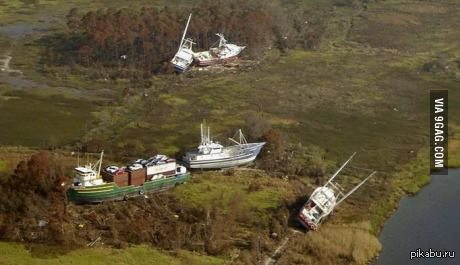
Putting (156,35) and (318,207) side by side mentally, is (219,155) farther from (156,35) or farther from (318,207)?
(156,35)

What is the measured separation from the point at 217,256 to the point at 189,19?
45456mm

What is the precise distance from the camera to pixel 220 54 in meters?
73.9

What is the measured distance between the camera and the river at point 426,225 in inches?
1437

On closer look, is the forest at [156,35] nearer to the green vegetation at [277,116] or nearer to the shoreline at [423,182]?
the green vegetation at [277,116]

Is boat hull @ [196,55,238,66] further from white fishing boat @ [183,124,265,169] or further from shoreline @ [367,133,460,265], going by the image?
shoreline @ [367,133,460,265]

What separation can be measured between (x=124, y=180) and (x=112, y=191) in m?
1.14

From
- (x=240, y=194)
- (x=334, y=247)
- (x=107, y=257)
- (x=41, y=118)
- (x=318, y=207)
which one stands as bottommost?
(x=107, y=257)

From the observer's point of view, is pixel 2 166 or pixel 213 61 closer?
pixel 2 166

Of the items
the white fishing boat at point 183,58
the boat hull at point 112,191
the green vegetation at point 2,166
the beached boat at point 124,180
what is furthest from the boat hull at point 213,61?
the boat hull at point 112,191

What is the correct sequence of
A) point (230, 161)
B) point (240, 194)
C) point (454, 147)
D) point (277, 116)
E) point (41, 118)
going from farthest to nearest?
1. point (277, 116)
2. point (41, 118)
3. point (454, 147)
4. point (230, 161)
5. point (240, 194)

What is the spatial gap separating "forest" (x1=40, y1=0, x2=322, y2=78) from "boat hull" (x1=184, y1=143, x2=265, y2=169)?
83.2 feet

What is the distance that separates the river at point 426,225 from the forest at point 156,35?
34.2 meters

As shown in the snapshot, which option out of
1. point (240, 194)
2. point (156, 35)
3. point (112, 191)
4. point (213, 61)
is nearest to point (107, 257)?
point (112, 191)

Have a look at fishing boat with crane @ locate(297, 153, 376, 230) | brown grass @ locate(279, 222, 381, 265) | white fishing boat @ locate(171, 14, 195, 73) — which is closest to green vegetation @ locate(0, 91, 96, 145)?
white fishing boat @ locate(171, 14, 195, 73)
